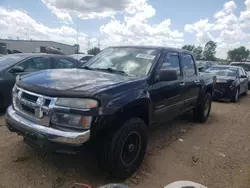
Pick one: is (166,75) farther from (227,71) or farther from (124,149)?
(227,71)

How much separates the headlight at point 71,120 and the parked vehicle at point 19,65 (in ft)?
11.6

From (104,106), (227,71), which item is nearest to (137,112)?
(104,106)

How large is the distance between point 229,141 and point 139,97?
9.61 feet

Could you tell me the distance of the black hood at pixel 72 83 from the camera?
8.88ft

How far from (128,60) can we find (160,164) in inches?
69.6

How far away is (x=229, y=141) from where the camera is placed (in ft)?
16.7

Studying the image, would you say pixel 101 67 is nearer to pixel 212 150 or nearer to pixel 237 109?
pixel 212 150

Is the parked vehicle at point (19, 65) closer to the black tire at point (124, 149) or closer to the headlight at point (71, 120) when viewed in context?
the headlight at point (71, 120)

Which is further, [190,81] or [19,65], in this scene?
[19,65]

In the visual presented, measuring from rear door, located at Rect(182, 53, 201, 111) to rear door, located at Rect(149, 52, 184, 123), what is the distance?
27 cm

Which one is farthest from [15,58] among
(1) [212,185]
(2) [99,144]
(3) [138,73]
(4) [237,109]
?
(4) [237,109]

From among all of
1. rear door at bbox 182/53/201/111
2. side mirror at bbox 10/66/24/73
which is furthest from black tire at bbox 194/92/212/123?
side mirror at bbox 10/66/24/73

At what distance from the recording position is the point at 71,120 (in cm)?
263

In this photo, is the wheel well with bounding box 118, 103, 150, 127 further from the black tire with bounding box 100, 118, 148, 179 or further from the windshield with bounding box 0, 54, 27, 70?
the windshield with bounding box 0, 54, 27, 70
